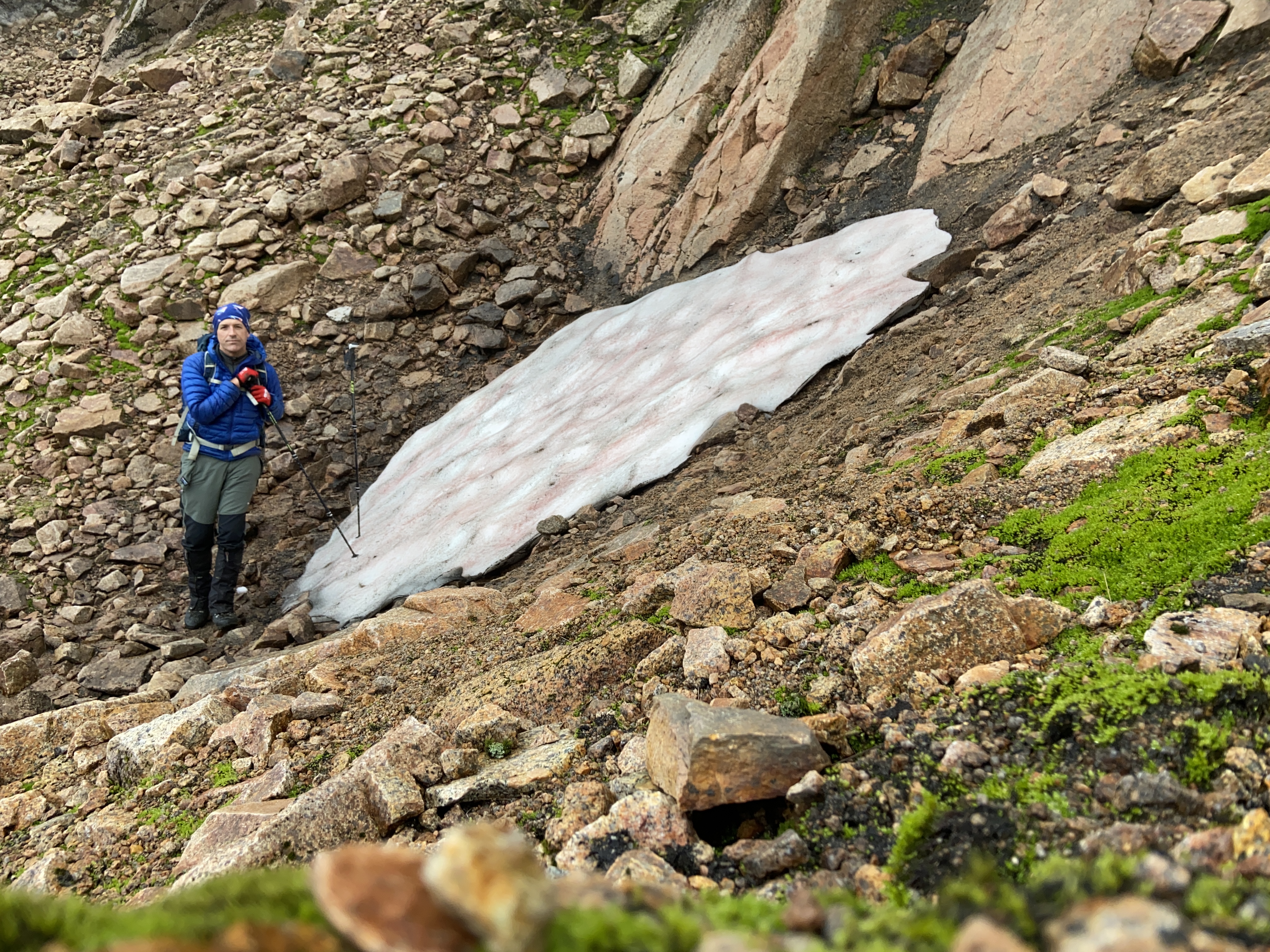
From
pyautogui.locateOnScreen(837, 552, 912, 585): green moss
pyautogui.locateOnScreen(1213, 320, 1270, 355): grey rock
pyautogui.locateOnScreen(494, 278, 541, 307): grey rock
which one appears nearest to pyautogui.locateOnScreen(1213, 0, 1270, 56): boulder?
pyautogui.locateOnScreen(1213, 320, 1270, 355): grey rock

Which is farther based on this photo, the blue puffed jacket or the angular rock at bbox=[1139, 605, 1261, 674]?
the blue puffed jacket

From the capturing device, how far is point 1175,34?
26.5 feet

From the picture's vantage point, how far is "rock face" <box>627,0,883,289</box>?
10672 mm

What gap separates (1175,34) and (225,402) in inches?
417

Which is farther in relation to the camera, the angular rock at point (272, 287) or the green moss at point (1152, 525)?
the angular rock at point (272, 287)

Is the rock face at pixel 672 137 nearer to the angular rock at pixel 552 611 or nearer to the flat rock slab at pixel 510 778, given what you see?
the angular rock at pixel 552 611

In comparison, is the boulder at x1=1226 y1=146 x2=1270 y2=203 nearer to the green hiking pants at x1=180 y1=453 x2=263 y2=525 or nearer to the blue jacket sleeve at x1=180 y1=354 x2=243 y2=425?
the blue jacket sleeve at x1=180 y1=354 x2=243 y2=425

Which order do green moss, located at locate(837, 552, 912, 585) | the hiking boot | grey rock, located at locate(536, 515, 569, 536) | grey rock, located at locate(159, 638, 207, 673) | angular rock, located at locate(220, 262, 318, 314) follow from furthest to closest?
angular rock, located at locate(220, 262, 318, 314)
the hiking boot
grey rock, located at locate(159, 638, 207, 673)
grey rock, located at locate(536, 515, 569, 536)
green moss, located at locate(837, 552, 912, 585)

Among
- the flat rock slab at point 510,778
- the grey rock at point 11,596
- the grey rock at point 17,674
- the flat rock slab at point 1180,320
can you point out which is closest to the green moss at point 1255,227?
the flat rock slab at point 1180,320

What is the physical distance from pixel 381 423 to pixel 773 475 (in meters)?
6.50

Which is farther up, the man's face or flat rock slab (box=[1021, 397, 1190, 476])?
the man's face

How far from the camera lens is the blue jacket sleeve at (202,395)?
25.6 ft

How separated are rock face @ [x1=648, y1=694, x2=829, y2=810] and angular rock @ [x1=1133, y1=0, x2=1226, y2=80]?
9073 mm

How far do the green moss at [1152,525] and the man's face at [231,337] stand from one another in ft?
24.4
